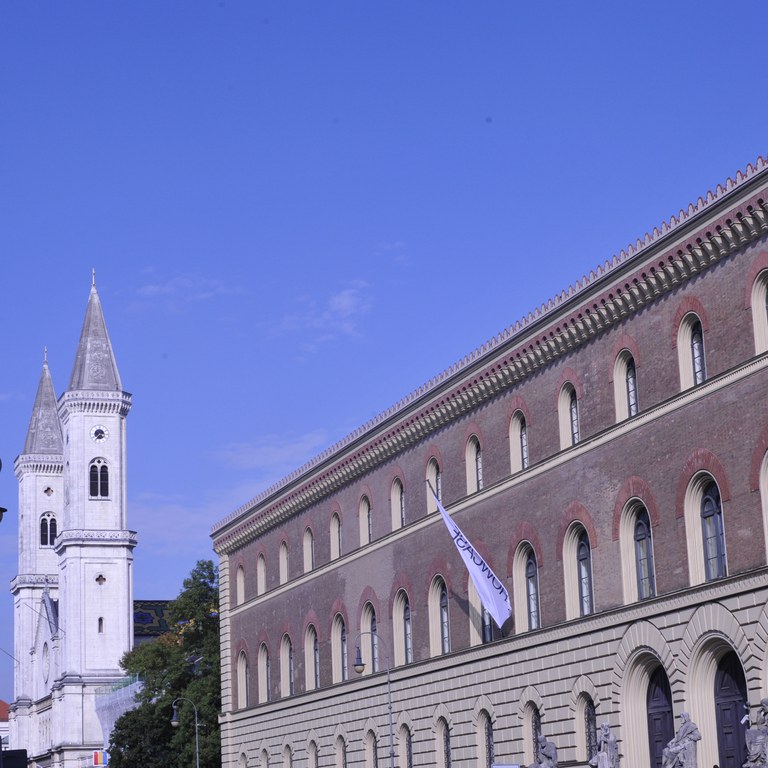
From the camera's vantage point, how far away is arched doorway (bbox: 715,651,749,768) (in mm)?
31797

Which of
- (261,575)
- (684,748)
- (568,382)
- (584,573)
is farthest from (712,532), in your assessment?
(261,575)

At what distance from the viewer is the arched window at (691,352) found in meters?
33.3

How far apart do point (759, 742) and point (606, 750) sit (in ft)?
22.2

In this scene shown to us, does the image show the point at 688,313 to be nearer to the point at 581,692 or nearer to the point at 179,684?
the point at 581,692

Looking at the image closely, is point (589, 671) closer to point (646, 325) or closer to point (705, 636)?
point (705, 636)

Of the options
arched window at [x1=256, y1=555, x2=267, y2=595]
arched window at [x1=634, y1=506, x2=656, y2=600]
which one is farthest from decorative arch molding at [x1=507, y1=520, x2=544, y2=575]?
arched window at [x1=256, y1=555, x2=267, y2=595]

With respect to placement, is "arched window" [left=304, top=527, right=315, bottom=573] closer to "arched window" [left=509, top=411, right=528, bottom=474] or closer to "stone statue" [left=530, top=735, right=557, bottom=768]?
"arched window" [left=509, top=411, right=528, bottom=474]

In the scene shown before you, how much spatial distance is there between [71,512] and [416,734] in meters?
86.0

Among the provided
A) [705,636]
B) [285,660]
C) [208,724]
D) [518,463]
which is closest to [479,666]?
[518,463]

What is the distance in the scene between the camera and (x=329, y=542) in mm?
54406

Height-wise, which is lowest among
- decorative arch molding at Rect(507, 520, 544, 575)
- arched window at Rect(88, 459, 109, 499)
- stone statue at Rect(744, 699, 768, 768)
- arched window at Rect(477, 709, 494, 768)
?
stone statue at Rect(744, 699, 768, 768)

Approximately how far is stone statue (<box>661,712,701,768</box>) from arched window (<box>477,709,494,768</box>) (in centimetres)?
1100

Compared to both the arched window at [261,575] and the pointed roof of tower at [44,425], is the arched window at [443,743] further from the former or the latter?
the pointed roof of tower at [44,425]

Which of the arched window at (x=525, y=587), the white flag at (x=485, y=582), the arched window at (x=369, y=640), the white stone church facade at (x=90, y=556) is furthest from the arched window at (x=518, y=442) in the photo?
the white stone church facade at (x=90, y=556)
